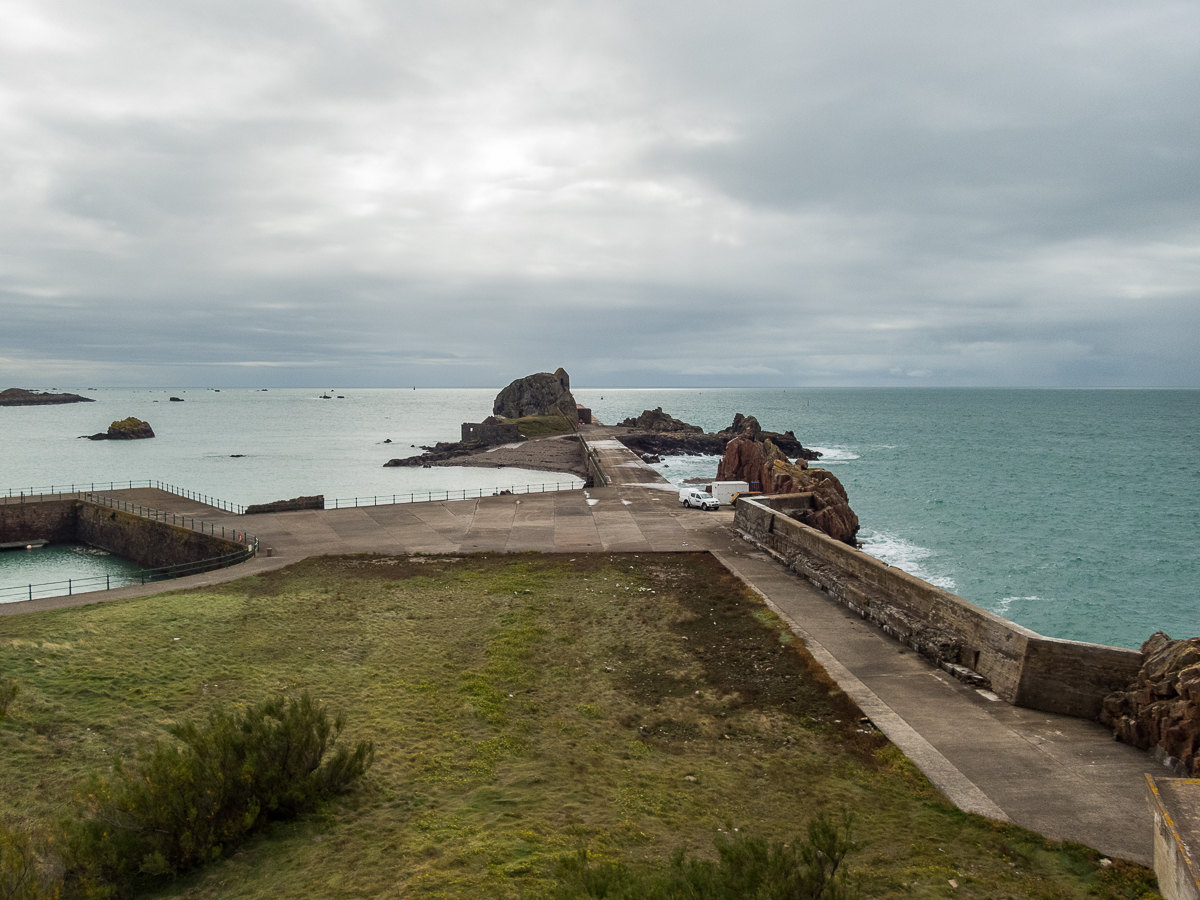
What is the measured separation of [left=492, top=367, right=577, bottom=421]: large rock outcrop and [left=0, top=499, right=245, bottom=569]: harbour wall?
3072 inches

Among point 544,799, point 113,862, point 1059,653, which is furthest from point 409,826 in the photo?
point 1059,653

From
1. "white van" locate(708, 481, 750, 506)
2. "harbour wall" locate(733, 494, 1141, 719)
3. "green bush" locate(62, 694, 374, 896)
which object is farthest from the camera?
"white van" locate(708, 481, 750, 506)

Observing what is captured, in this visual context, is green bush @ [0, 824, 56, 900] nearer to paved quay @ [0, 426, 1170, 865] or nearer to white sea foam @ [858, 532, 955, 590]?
paved quay @ [0, 426, 1170, 865]

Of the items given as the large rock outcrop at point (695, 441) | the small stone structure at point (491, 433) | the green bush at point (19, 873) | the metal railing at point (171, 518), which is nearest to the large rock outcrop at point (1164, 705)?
the green bush at point (19, 873)

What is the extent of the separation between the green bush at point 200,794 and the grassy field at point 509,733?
311 mm

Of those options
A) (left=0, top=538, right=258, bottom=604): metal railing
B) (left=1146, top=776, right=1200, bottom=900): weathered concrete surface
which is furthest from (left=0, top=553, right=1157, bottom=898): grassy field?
(left=0, top=538, right=258, bottom=604): metal railing

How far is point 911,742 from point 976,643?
349cm

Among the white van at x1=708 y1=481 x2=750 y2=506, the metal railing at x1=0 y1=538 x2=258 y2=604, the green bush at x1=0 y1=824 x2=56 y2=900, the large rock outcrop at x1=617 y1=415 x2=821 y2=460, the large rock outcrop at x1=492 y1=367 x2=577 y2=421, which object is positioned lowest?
the metal railing at x1=0 y1=538 x2=258 y2=604

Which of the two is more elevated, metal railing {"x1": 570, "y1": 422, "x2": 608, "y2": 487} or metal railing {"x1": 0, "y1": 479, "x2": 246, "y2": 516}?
metal railing {"x1": 570, "y1": 422, "x2": 608, "y2": 487}

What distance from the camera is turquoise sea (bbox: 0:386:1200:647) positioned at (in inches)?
1224

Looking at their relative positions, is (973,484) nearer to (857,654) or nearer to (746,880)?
(857,654)

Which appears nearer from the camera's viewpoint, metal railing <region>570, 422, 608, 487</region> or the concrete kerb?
the concrete kerb

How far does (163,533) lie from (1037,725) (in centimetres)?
3428

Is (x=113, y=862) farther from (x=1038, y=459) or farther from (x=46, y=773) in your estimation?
(x=1038, y=459)
